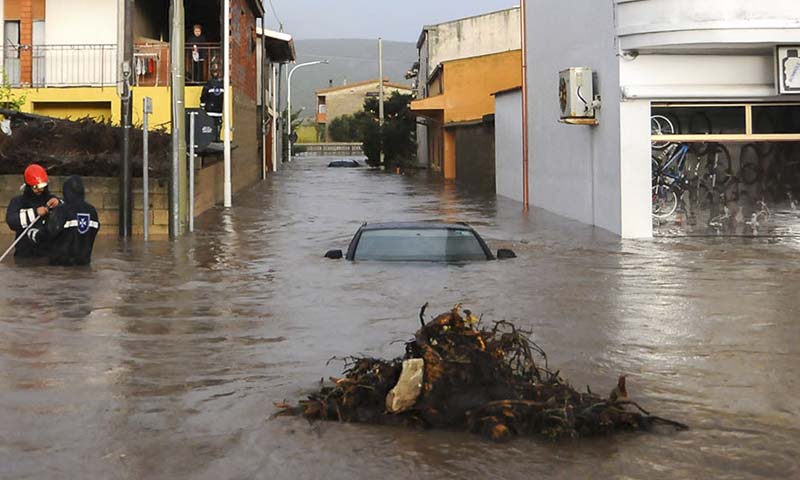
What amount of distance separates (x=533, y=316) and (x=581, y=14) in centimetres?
1300

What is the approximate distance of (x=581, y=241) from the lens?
772 inches

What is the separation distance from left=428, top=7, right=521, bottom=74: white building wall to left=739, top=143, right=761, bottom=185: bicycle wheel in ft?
134

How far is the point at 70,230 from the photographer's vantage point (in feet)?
51.8

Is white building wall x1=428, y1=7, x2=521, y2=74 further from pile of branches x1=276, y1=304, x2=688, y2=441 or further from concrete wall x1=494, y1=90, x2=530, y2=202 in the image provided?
pile of branches x1=276, y1=304, x2=688, y2=441

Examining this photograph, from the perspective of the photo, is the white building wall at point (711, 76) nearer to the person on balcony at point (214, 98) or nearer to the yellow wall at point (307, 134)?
the person on balcony at point (214, 98)

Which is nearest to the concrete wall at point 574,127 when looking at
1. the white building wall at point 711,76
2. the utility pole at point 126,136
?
the white building wall at point 711,76

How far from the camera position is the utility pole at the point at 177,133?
67.2 ft

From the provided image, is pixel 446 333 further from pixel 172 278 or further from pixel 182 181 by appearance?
pixel 182 181

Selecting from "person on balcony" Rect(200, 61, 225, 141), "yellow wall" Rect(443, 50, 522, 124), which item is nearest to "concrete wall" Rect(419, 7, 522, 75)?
"yellow wall" Rect(443, 50, 522, 124)

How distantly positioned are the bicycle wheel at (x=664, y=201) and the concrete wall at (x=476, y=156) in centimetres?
1781

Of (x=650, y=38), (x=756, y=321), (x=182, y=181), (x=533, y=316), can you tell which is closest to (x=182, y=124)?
(x=182, y=181)

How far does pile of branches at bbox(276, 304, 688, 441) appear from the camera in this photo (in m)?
6.52

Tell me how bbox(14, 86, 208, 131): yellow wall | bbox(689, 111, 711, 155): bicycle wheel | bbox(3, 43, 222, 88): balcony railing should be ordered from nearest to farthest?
bbox(689, 111, 711, 155): bicycle wheel, bbox(14, 86, 208, 131): yellow wall, bbox(3, 43, 222, 88): balcony railing

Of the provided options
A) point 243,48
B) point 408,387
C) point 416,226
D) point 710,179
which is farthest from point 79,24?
point 408,387
